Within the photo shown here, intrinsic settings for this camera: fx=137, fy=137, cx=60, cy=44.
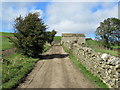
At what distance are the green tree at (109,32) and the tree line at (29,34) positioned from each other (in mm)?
39991

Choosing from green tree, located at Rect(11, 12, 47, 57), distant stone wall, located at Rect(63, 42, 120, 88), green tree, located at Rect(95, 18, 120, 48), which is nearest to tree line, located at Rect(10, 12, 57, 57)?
green tree, located at Rect(11, 12, 47, 57)

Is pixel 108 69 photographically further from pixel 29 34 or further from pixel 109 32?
pixel 109 32

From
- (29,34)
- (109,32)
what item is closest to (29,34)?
(29,34)

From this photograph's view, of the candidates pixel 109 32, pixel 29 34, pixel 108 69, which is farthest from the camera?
pixel 109 32

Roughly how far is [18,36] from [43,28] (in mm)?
3544

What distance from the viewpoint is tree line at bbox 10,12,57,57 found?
1802 cm

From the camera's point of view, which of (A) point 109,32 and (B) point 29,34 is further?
(A) point 109,32

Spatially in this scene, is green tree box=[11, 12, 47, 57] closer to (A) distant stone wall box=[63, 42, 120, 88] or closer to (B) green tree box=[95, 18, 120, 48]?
(A) distant stone wall box=[63, 42, 120, 88]

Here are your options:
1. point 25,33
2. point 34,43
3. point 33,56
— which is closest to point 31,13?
point 25,33

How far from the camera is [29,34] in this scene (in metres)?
18.2

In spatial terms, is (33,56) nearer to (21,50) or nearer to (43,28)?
(21,50)

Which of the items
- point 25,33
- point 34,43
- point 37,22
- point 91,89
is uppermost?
point 37,22

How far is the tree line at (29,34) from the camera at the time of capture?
1802 centimetres

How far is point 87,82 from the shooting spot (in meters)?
8.56
